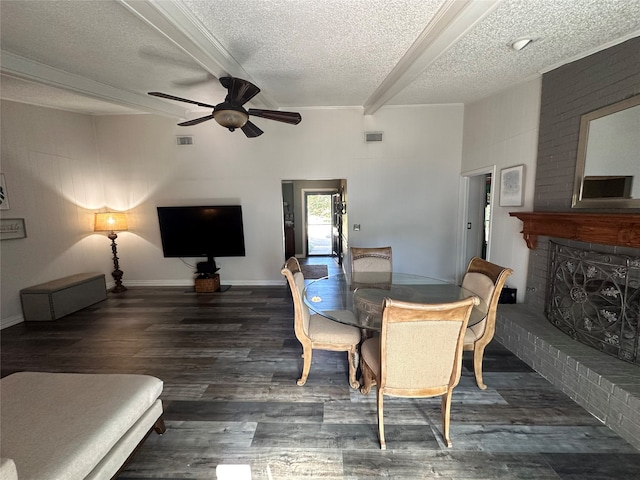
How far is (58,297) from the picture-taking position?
11.8 feet

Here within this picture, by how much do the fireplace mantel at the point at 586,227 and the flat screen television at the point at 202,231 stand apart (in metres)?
4.08

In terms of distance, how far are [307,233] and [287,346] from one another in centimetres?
566

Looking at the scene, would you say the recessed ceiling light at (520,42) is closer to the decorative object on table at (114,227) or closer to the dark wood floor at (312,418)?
the dark wood floor at (312,418)

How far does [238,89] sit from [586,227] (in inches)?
125

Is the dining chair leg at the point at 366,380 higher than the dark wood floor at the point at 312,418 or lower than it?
higher

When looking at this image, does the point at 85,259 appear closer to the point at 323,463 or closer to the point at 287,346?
the point at 287,346

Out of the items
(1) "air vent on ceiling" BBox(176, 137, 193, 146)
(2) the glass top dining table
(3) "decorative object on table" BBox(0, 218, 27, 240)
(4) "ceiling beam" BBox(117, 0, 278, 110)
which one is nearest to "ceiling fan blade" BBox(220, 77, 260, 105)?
(4) "ceiling beam" BBox(117, 0, 278, 110)

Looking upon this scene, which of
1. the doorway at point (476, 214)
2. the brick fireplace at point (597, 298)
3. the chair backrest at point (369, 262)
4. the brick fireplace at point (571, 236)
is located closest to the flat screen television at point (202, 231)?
the chair backrest at point (369, 262)

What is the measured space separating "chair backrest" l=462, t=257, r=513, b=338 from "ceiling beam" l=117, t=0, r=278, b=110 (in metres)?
3.04

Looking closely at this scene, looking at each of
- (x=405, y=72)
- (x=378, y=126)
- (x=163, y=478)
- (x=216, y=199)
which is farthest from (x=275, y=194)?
(x=163, y=478)

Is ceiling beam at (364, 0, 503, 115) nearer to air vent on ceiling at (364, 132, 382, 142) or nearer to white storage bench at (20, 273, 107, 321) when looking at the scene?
air vent on ceiling at (364, 132, 382, 142)

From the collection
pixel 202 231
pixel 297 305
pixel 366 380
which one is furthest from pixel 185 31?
pixel 202 231

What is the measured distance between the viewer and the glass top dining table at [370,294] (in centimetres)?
208

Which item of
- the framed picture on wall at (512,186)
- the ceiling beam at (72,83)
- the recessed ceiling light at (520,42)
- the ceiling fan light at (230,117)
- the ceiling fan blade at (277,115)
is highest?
the ceiling beam at (72,83)
